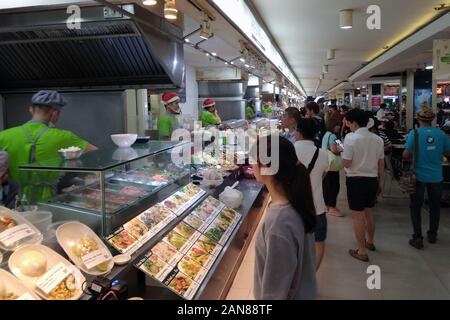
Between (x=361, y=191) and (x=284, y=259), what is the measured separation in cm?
301

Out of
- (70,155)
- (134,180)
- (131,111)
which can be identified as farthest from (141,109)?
(70,155)

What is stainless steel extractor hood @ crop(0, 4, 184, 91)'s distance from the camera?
10.3ft

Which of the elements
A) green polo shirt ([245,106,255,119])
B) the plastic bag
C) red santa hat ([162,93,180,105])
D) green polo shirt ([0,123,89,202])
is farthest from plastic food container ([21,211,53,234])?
green polo shirt ([245,106,255,119])

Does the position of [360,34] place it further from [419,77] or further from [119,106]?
Answer: [419,77]

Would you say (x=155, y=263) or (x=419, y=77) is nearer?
(x=155, y=263)

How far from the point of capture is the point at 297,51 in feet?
34.9

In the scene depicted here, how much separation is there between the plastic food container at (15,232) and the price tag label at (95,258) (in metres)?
0.27

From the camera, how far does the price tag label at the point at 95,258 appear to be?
196 centimetres

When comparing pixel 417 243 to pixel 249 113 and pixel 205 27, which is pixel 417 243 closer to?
pixel 205 27

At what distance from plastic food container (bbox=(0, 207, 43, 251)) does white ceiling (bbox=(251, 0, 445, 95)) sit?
4.59 metres

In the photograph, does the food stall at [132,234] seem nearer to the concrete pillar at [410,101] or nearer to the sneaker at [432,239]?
the sneaker at [432,239]

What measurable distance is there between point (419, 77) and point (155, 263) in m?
16.3

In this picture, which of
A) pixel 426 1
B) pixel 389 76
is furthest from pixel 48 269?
pixel 389 76

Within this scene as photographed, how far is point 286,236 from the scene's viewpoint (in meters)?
1.76
